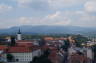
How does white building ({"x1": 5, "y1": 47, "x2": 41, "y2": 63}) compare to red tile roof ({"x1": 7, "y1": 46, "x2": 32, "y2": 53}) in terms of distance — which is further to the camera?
red tile roof ({"x1": 7, "y1": 46, "x2": 32, "y2": 53})

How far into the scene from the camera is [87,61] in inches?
1441

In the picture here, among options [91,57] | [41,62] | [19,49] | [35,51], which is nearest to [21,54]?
[19,49]

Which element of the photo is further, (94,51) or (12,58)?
(94,51)

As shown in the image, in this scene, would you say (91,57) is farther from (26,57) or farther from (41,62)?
(41,62)

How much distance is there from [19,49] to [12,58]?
→ 2770mm

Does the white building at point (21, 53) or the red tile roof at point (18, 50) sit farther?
the red tile roof at point (18, 50)

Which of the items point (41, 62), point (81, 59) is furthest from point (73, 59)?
point (41, 62)

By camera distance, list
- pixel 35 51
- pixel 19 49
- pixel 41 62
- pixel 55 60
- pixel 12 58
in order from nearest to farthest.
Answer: pixel 41 62
pixel 55 60
pixel 12 58
pixel 19 49
pixel 35 51

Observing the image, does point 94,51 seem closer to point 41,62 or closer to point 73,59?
point 73,59

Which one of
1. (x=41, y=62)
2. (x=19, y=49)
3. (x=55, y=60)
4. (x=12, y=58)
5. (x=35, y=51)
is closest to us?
(x=41, y=62)

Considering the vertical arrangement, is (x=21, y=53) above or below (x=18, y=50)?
below

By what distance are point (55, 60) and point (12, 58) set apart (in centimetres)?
612

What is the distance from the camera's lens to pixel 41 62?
84.7 ft

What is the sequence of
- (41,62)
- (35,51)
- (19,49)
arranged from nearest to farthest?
(41,62) < (19,49) < (35,51)
